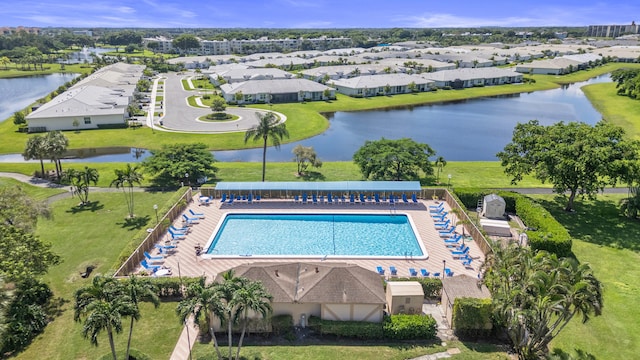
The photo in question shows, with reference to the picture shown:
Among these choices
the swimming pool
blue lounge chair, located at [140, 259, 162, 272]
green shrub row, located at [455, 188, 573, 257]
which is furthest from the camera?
the swimming pool

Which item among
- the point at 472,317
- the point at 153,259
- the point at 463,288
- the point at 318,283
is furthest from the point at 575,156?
the point at 153,259

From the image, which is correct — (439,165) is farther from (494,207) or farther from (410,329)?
(410,329)

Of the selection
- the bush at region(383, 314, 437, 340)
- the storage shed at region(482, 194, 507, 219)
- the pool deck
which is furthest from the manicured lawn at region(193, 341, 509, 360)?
the storage shed at region(482, 194, 507, 219)

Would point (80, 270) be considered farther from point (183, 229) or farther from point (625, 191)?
point (625, 191)

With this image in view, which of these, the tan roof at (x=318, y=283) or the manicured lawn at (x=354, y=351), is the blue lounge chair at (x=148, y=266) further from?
the manicured lawn at (x=354, y=351)

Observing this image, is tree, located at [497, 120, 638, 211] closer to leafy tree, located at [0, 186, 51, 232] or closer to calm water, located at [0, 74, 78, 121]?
leafy tree, located at [0, 186, 51, 232]

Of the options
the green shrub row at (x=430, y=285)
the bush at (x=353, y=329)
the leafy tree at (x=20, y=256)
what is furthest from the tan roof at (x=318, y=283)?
the leafy tree at (x=20, y=256)

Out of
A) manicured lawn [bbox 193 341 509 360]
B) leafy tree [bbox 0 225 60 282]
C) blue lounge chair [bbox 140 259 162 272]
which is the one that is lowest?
manicured lawn [bbox 193 341 509 360]
